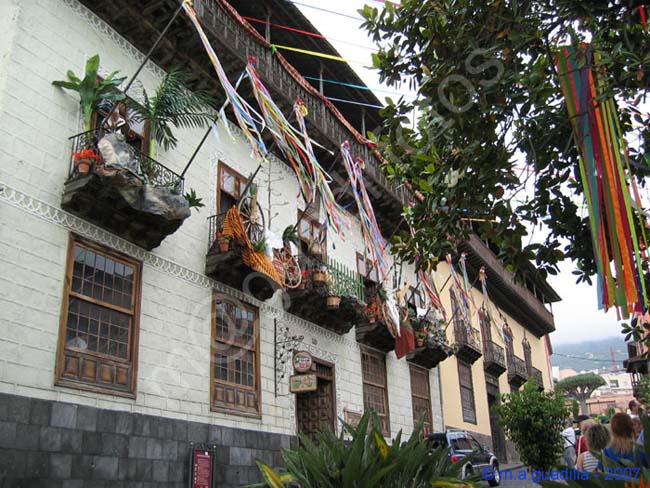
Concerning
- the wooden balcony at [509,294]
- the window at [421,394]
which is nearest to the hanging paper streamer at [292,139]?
the window at [421,394]

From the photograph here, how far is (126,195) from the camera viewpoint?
1140 cm

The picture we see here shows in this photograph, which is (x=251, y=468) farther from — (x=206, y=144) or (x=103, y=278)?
(x=206, y=144)

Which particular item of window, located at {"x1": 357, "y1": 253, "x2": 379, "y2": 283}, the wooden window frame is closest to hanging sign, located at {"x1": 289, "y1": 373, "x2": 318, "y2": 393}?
window, located at {"x1": 357, "y1": 253, "x2": 379, "y2": 283}

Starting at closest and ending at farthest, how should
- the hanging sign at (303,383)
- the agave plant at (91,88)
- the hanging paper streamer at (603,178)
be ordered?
the hanging paper streamer at (603,178)
the agave plant at (91,88)
the hanging sign at (303,383)

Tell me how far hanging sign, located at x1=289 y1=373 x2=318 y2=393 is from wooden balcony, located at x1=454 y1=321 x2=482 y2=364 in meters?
12.2

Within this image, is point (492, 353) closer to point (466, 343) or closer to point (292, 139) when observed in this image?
point (466, 343)

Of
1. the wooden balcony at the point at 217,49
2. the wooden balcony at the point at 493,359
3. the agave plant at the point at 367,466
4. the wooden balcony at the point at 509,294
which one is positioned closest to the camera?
the agave plant at the point at 367,466

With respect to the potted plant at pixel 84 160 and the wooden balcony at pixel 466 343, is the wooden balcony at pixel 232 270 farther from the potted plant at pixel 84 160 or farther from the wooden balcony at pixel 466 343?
the wooden balcony at pixel 466 343

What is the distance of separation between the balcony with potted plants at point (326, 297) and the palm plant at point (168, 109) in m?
4.79

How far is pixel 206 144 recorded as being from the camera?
15.1m

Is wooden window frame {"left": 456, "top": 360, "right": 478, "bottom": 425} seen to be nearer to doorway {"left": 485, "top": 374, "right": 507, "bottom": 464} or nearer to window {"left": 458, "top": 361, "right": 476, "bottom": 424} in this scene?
window {"left": 458, "top": 361, "right": 476, "bottom": 424}

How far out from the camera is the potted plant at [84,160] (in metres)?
11.1

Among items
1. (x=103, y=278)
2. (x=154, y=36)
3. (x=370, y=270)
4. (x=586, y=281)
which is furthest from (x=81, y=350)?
(x=370, y=270)

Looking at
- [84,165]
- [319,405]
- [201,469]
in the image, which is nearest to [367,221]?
[319,405]
